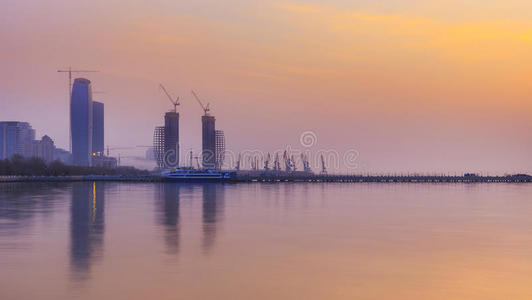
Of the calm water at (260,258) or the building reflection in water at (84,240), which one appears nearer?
the calm water at (260,258)

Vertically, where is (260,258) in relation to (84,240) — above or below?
below

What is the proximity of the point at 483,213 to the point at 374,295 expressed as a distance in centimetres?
5103

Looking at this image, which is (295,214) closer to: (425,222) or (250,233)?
(425,222)

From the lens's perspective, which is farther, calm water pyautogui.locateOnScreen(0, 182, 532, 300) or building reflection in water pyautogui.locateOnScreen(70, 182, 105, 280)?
building reflection in water pyautogui.locateOnScreen(70, 182, 105, 280)

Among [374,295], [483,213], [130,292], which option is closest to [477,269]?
[374,295]

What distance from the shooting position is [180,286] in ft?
84.5

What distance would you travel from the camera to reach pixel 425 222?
2265 inches

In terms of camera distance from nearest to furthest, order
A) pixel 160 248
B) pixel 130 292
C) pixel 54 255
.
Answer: pixel 130 292 < pixel 54 255 < pixel 160 248

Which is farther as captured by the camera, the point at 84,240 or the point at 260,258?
the point at 84,240

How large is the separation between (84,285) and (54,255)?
917 centimetres

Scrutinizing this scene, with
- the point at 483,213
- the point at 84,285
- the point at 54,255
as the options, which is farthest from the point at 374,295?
the point at 483,213

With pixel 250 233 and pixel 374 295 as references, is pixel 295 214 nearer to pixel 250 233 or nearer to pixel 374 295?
pixel 250 233

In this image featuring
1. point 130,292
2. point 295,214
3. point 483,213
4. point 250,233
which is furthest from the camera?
point 483,213

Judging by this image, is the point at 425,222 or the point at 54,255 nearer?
the point at 54,255
